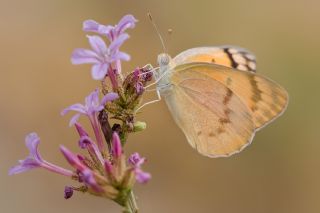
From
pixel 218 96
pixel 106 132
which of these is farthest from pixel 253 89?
pixel 106 132

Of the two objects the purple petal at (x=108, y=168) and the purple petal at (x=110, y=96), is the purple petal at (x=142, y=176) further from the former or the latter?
the purple petal at (x=110, y=96)

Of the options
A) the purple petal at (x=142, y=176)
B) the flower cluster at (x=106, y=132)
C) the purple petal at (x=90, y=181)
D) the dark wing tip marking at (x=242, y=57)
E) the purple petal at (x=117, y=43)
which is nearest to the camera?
the purple petal at (x=142, y=176)

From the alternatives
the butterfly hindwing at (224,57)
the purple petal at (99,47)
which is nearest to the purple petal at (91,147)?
the purple petal at (99,47)

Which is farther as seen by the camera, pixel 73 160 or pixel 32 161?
pixel 32 161

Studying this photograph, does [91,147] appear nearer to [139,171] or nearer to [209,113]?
[139,171]

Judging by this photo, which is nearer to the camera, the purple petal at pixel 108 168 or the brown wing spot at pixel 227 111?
the purple petal at pixel 108 168

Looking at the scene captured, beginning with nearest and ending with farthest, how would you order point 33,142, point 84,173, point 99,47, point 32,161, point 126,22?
point 84,173, point 99,47, point 33,142, point 32,161, point 126,22
